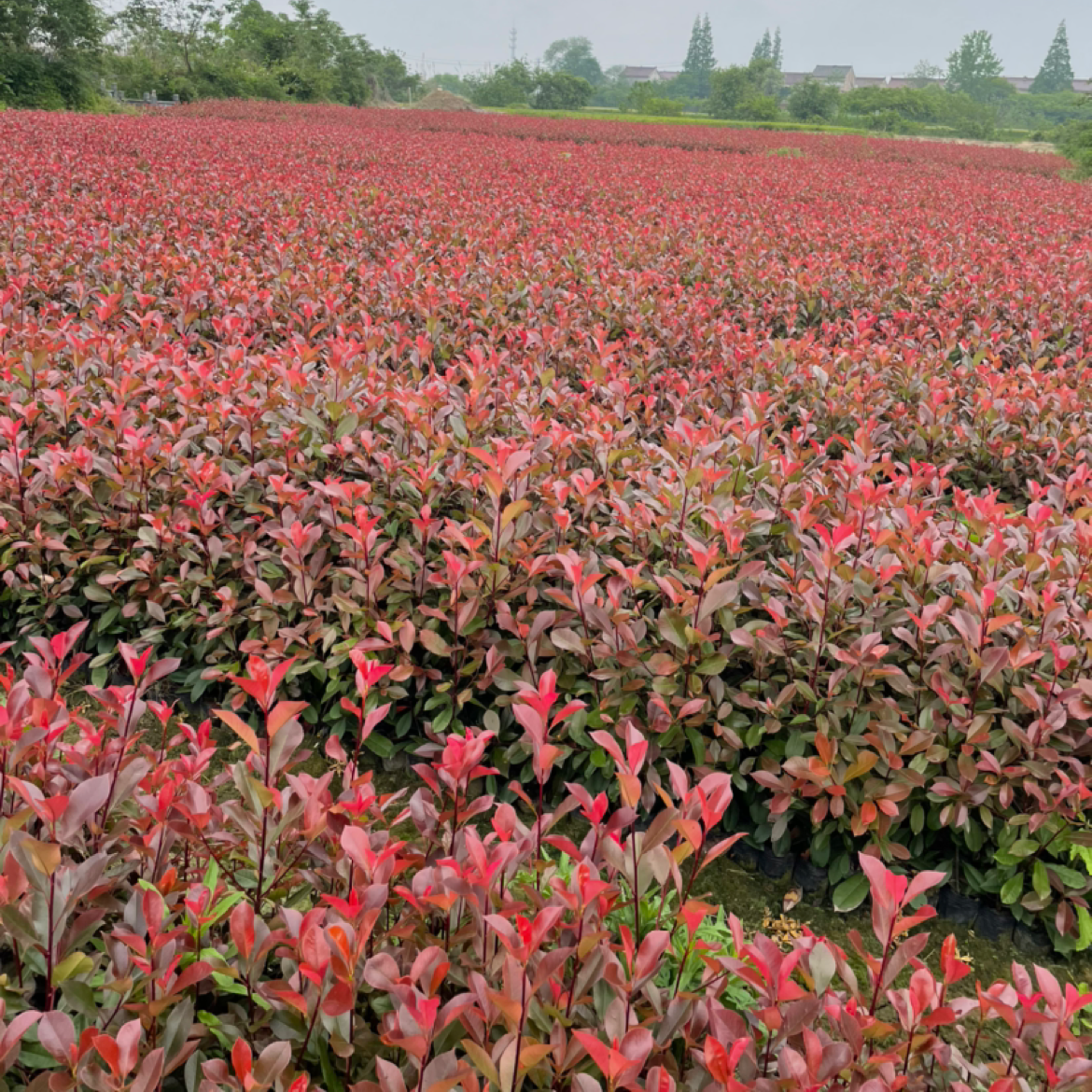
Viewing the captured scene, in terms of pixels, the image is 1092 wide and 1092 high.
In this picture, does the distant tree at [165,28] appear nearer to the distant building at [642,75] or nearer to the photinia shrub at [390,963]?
the photinia shrub at [390,963]

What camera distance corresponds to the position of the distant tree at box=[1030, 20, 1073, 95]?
341 feet

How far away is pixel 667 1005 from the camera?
48.7 inches

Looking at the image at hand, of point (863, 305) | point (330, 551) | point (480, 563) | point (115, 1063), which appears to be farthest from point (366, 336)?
point (863, 305)

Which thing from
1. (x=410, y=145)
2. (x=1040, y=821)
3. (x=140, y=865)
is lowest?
(x=1040, y=821)

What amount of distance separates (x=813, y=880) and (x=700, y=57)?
14243 cm

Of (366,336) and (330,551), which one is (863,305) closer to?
(366,336)

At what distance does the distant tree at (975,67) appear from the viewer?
94.4 metres

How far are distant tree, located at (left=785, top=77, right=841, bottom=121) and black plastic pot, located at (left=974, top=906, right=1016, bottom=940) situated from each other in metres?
61.3

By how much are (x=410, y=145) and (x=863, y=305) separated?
14929mm

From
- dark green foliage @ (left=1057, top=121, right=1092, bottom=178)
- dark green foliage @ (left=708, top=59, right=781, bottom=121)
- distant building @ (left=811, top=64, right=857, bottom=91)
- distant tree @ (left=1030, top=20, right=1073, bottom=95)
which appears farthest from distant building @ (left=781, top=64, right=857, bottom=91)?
dark green foliage @ (left=1057, top=121, right=1092, bottom=178)

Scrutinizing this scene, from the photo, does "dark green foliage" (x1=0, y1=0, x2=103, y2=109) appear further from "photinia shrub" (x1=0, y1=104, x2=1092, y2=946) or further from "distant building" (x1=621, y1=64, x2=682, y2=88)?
"distant building" (x1=621, y1=64, x2=682, y2=88)

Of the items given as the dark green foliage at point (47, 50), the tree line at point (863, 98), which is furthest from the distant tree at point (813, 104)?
the dark green foliage at point (47, 50)

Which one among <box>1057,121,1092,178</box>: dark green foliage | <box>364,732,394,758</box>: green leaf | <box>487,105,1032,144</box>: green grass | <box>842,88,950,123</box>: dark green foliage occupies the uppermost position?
<box>842,88,950,123</box>: dark green foliage

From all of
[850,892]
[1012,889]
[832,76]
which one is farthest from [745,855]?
[832,76]
